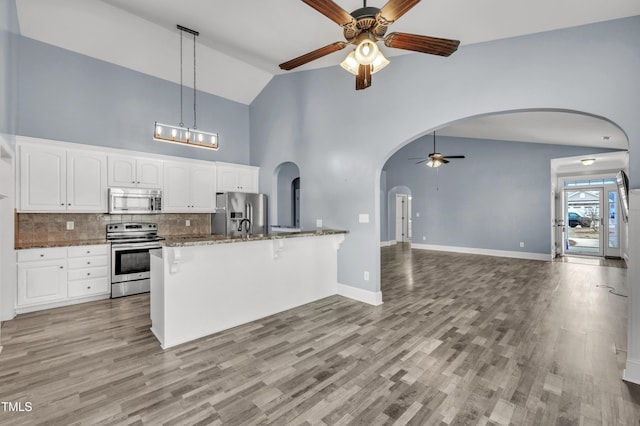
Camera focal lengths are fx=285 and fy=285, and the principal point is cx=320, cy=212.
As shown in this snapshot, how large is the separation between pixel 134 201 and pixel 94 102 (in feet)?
5.84

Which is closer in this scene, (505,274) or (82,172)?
(82,172)

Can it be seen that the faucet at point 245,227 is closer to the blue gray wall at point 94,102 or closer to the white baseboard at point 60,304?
the blue gray wall at point 94,102

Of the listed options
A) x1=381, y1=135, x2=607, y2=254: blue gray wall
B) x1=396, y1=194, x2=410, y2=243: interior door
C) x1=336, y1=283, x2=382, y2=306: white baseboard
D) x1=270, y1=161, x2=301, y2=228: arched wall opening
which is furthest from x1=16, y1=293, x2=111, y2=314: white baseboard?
x1=396, y1=194, x2=410, y2=243: interior door

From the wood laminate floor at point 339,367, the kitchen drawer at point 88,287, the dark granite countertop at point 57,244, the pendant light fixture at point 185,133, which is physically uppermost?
the pendant light fixture at point 185,133

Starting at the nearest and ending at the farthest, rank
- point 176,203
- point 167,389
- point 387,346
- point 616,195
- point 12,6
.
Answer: point 167,389 → point 387,346 → point 12,6 → point 176,203 → point 616,195

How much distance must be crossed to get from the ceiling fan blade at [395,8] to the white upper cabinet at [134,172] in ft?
14.9

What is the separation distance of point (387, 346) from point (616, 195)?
31.0 ft

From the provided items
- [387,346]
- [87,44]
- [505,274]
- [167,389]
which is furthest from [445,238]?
[87,44]

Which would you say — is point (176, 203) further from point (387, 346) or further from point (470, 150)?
point (470, 150)

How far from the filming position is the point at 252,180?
6375mm

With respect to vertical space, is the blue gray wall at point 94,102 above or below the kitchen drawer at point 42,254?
above

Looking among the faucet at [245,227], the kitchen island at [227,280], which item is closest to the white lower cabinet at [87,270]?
the kitchen island at [227,280]

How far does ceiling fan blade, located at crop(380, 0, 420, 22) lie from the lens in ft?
6.31

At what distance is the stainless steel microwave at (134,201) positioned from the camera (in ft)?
15.1
